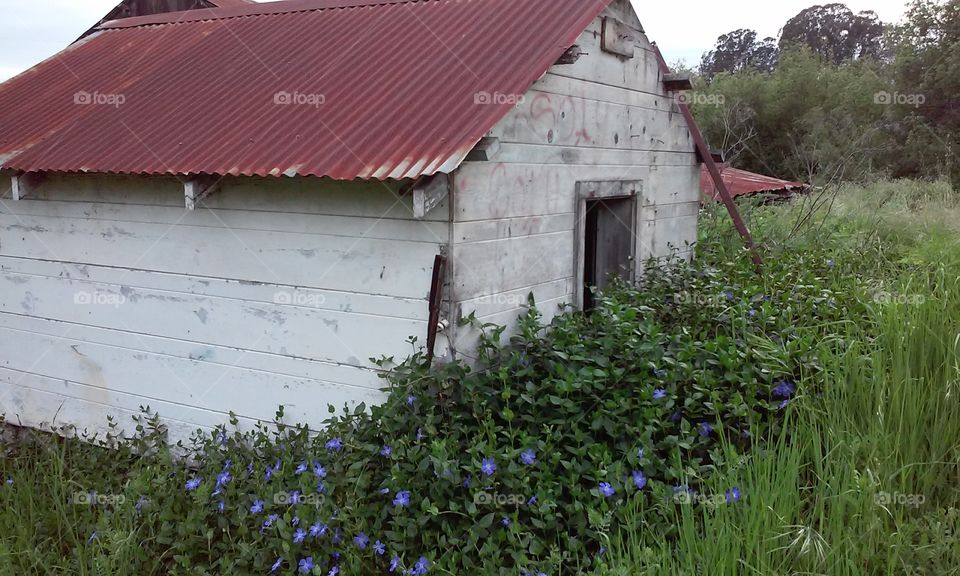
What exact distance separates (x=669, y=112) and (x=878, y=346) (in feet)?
11.8

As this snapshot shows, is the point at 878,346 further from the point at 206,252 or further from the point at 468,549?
the point at 206,252

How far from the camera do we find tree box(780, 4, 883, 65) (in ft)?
156

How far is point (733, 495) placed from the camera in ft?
12.1

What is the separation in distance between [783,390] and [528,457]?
1.66m

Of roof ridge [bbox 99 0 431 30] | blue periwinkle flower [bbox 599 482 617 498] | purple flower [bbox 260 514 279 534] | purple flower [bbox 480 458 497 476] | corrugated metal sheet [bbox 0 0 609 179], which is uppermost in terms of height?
roof ridge [bbox 99 0 431 30]

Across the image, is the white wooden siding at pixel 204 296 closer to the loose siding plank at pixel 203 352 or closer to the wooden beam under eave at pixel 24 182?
the loose siding plank at pixel 203 352

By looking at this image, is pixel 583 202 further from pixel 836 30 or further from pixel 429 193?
pixel 836 30

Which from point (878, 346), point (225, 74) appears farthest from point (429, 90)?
point (878, 346)

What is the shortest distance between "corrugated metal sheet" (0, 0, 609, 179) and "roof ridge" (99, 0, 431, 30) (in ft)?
0.07

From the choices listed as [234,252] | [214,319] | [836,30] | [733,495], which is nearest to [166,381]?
[214,319]

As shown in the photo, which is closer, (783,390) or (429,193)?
(429,193)

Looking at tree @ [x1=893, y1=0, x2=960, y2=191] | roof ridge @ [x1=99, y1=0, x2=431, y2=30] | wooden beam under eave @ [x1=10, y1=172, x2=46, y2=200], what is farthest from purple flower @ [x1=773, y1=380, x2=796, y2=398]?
tree @ [x1=893, y1=0, x2=960, y2=191]

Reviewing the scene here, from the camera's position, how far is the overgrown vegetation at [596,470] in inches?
145

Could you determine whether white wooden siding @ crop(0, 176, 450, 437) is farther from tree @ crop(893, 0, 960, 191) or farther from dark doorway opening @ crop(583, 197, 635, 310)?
tree @ crop(893, 0, 960, 191)
